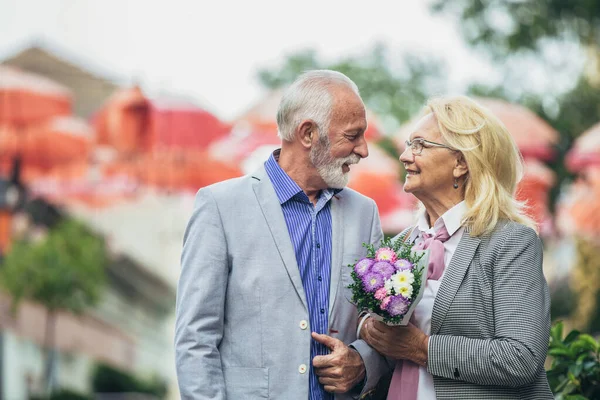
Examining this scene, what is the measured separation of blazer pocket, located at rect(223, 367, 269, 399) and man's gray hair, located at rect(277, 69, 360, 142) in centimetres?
83

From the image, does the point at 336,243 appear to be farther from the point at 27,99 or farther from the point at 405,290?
the point at 27,99

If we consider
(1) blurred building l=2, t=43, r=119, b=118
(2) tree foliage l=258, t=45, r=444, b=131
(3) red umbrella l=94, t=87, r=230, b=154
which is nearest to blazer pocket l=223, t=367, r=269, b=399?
(3) red umbrella l=94, t=87, r=230, b=154

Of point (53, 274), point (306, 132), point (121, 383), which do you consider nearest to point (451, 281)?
point (306, 132)

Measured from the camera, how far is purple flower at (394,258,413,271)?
9.11ft

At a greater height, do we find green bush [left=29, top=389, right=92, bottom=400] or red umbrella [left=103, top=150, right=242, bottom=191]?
red umbrella [left=103, top=150, right=242, bottom=191]

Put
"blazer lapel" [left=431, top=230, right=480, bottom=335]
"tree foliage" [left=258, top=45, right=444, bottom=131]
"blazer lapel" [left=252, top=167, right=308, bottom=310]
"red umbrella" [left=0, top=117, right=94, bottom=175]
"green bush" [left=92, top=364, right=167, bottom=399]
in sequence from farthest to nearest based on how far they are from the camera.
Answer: "tree foliage" [left=258, top=45, right=444, bottom=131] < "green bush" [left=92, top=364, right=167, bottom=399] < "red umbrella" [left=0, top=117, right=94, bottom=175] < "blazer lapel" [left=252, top=167, right=308, bottom=310] < "blazer lapel" [left=431, top=230, right=480, bottom=335]

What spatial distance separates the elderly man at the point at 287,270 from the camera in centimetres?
299

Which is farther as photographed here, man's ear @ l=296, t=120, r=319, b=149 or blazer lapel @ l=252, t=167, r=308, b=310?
man's ear @ l=296, t=120, r=319, b=149

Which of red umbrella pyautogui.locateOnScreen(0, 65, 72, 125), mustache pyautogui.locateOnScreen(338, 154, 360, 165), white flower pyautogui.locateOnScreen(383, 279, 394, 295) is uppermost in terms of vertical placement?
red umbrella pyautogui.locateOnScreen(0, 65, 72, 125)

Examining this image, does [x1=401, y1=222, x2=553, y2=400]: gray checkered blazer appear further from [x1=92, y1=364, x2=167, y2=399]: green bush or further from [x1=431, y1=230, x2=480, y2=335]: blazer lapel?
[x1=92, y1=364, x2=167, y2=399]: green bush

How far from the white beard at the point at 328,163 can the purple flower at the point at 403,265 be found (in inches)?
20.2

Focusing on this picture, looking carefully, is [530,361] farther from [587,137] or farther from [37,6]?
[37,6]

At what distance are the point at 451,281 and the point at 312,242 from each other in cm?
51

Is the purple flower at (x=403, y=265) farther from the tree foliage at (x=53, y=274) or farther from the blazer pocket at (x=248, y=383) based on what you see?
the tree foliage at (x=53, y=274)
